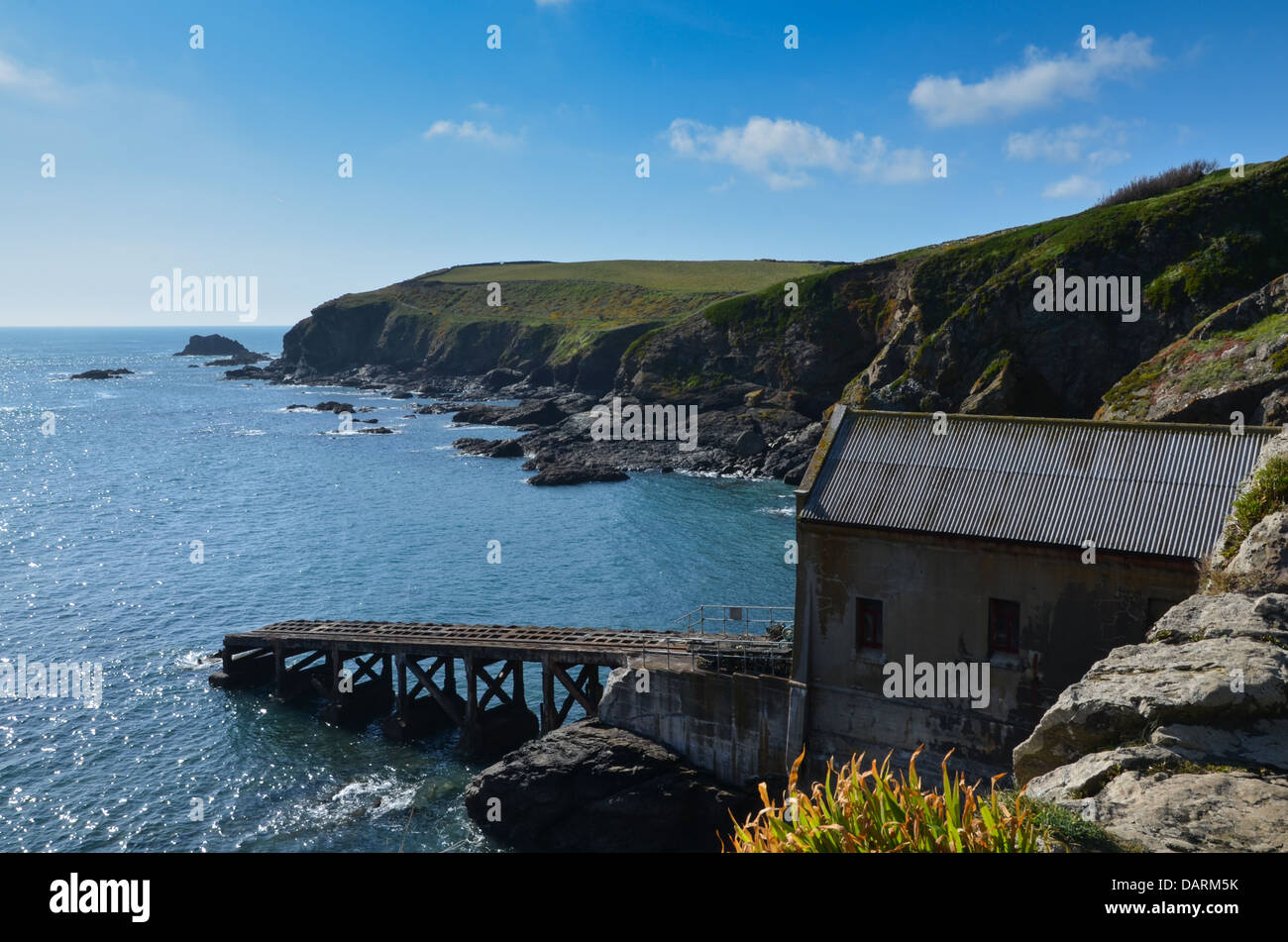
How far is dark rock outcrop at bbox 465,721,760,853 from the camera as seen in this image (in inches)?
1056

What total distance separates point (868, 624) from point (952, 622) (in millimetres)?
2340

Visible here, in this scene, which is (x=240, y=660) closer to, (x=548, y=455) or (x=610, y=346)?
(x=548, y=455)

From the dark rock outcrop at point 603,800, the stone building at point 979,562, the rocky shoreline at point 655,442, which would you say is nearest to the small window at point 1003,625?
the stone building at point 979,562

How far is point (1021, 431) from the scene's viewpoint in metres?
25.3

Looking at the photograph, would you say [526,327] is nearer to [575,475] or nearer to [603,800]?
[575,475]

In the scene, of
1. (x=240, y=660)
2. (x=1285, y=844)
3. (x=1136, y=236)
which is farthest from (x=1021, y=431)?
(x=1136, y=236)

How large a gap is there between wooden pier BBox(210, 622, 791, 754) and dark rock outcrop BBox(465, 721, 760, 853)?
347cm

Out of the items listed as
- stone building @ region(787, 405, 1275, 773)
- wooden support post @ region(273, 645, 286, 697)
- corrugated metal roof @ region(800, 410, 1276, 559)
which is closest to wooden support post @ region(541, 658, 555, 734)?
stone building @ region(787, 405, 1275, 773)

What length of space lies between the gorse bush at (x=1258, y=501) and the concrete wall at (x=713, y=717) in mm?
12134

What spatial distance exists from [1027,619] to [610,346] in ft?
394

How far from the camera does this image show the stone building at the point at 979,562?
72.8ft

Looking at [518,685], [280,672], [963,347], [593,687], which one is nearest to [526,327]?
[963,347]
